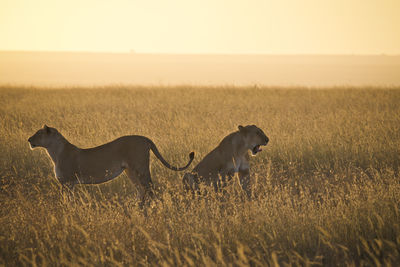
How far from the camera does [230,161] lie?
22.6 ft

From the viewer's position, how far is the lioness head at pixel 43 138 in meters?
6.91

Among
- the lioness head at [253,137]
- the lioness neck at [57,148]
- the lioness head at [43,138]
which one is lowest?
the lioness neck at [57,148]

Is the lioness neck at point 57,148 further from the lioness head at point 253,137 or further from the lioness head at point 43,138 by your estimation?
the lioness head at point 253,137

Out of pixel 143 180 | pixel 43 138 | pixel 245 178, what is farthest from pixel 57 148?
pixel 245 178

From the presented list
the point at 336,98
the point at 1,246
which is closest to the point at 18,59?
the point at 336,98

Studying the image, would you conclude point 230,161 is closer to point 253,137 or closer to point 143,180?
point 253,137

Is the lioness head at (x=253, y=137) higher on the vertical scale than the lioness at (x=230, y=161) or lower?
higher

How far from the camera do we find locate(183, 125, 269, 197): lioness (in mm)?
6898

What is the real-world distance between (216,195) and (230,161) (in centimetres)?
54

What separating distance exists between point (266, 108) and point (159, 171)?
9.35 metres

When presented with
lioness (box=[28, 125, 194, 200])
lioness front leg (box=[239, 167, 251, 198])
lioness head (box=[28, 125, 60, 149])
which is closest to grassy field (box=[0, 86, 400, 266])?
lioness front leg (box=[239, 167, 251, 198])

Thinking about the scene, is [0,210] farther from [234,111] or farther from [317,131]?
[234,111]

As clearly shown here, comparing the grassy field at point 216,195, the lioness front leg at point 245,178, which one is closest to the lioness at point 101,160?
the grassy field at point 216,195

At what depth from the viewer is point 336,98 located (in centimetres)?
2031
